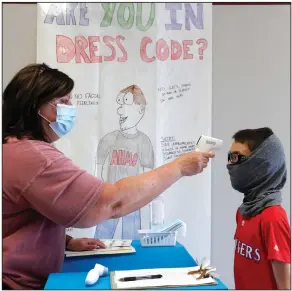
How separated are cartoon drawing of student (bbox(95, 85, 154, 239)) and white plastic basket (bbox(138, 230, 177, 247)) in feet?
1.30

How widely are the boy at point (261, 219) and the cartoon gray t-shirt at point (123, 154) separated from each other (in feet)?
1.87

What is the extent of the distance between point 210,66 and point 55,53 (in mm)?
764

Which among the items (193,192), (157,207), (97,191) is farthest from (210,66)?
(97,191)

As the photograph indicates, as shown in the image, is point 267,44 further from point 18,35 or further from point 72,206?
point 72,206

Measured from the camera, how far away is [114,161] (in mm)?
1770

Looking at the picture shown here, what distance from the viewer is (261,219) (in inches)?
44.5

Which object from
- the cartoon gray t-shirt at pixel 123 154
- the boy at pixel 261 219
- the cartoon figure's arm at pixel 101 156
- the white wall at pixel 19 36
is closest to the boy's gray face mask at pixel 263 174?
the boy at pixel 261 219

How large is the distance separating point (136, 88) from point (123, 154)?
13.2 inches

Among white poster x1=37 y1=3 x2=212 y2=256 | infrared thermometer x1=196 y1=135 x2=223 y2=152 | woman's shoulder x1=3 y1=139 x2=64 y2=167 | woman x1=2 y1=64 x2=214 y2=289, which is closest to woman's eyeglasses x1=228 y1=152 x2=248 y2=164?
infrared thermometer x1=196 y1=135 x2=223 y2=152

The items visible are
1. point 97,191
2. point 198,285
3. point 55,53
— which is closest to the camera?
point 198,285

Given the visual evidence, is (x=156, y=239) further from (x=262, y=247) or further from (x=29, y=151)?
(x=29, y=151)

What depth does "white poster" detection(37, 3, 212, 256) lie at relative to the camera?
1728 millimetres

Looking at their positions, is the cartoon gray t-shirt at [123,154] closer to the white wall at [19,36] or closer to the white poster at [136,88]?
the white poster at [136,88]

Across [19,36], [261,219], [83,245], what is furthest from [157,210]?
[19,36]
